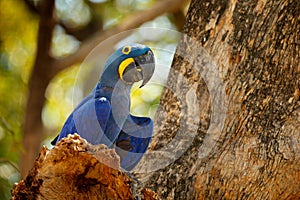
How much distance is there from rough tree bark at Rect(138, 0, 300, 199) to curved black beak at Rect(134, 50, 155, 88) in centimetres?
18

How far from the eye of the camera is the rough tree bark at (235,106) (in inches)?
126

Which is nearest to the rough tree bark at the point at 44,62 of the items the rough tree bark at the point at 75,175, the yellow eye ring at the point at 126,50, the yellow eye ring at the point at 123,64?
the yellow eye ring at the point at 123,64

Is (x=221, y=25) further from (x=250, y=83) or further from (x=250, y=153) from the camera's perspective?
(x=250, y=153)

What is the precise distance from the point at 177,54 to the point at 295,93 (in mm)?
765

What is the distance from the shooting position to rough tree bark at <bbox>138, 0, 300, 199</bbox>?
3207 millimetres

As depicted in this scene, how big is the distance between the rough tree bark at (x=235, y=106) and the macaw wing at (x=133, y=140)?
0.06 m

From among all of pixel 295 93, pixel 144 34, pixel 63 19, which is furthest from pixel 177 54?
pixel 63 19

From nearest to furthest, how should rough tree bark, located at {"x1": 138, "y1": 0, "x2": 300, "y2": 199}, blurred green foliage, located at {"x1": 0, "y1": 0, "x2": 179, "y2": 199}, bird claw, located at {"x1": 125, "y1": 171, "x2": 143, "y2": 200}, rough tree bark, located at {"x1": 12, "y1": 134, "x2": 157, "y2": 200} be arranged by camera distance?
rough tree bark, located at {"x1": 12, "y1": 134, "x2": 157, "y2": 200}, bird claw, located at {"x1": 125, "y1": 171, "x2": 143, "y2": 200}, rough tree bark, located at {"x1": 138, "y1": 0, "x2": 300, "y2": 199}, blurred green foliage, located at {"x1": 0, "y1": 0, "x2": 179, "y2": 199}

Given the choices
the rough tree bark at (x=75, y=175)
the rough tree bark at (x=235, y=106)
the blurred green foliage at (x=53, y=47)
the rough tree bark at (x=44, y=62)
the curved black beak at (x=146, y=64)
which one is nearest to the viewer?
the rough tree bark at (x=75, y=175)

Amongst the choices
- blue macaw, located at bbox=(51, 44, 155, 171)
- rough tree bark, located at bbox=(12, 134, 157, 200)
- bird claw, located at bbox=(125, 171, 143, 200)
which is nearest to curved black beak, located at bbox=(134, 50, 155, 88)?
blue macaw, located at bbox=(51, 44, 155, 171)

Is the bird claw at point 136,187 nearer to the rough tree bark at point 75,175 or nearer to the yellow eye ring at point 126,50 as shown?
the rough tree bark at point 75,175

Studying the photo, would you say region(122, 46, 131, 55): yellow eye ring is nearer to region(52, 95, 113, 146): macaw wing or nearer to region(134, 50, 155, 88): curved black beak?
region(134, 50, 155, 88): curved black beak

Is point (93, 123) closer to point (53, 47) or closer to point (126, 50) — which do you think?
point (126, 50)

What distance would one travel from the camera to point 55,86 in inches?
277
